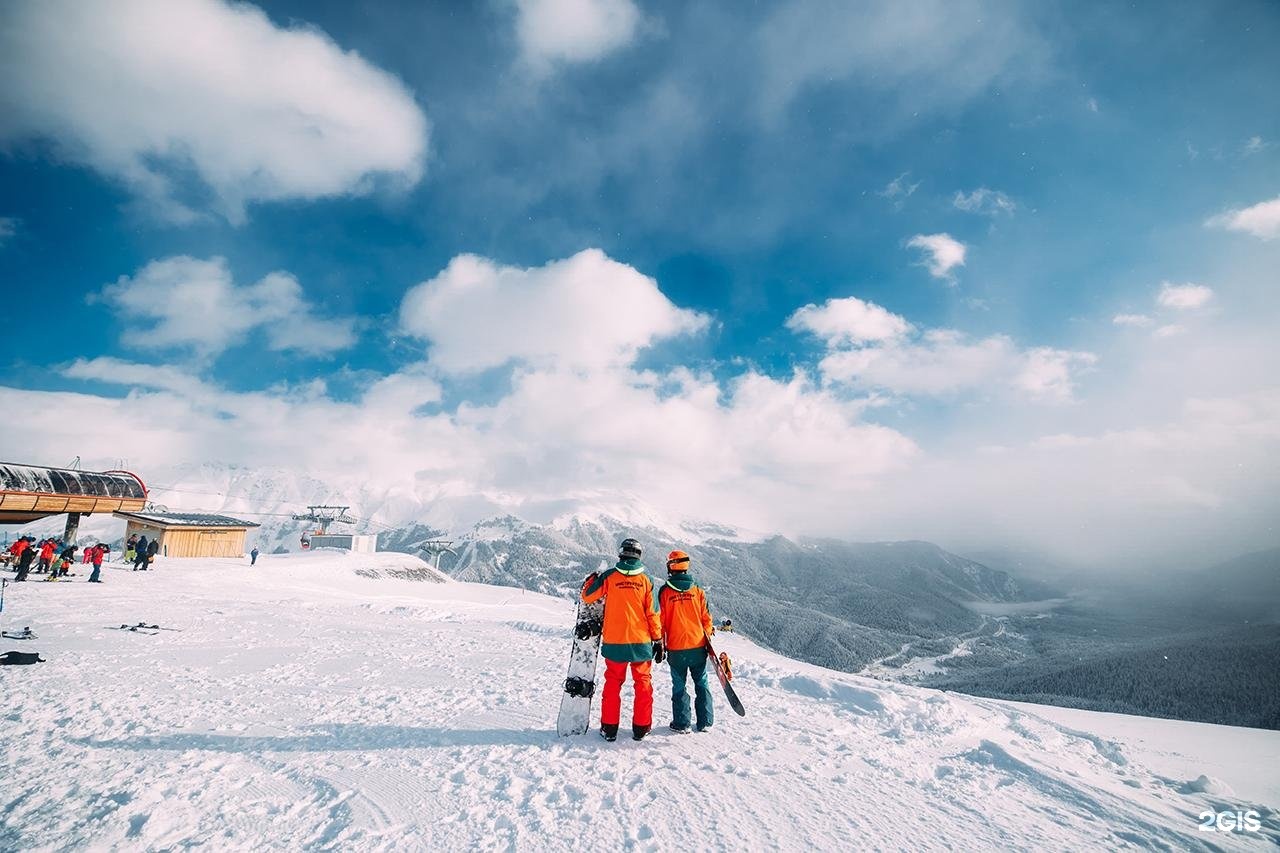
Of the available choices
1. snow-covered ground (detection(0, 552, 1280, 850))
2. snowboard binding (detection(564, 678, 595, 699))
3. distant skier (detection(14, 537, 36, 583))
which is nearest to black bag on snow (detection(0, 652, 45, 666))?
snow-covered ground (detection(0, 552, 1280, 850))

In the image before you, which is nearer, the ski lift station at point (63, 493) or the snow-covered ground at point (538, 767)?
the snow-covered ground at point (538, 767)

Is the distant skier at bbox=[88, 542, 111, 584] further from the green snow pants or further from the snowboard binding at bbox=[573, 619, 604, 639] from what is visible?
the green snow pants

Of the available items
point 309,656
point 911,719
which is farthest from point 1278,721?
point 309,656

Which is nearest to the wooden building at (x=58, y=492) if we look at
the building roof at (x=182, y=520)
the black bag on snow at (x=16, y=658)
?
the building roof at (x=182, y=520)

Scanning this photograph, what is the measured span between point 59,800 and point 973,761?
9123 millimetres

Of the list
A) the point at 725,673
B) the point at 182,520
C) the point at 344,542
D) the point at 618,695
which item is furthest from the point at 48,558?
the point at 344,542

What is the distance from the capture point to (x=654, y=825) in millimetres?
4293

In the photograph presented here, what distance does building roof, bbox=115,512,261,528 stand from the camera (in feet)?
134

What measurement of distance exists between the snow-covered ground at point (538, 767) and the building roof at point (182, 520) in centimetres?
4004

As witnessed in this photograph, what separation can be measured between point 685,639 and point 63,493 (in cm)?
4139

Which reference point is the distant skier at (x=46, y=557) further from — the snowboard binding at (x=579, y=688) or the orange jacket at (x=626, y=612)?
the orange jacket at (x=626, y=612)

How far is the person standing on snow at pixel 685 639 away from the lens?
21.4 ft

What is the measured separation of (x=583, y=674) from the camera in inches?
252

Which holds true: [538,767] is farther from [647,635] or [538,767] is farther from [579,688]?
Result: [647,635]
